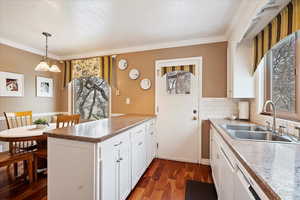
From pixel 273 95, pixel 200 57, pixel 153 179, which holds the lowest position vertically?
pixel 153 179

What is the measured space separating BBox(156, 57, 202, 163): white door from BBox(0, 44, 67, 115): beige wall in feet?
9.44

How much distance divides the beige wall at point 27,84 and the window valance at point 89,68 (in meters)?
0.38

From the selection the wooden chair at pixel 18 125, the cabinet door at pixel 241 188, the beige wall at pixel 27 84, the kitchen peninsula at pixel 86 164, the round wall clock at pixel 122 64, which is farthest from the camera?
the round wall clock at pixel 122 64

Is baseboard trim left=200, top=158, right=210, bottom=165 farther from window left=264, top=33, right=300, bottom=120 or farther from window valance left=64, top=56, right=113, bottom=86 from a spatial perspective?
window valance left=64, top=56, right=113, bottom=86

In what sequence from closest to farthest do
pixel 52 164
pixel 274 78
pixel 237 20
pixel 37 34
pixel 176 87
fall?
pixel 52 164 → pixel 274 78 → pixel 237 20 → pixel 37 34 → pixel 176 87

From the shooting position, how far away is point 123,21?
7.16 feet

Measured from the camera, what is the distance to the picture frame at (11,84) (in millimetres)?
2826

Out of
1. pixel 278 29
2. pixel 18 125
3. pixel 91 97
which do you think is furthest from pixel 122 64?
pixel 278 29

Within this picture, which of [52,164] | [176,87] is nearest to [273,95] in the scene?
[176,87]

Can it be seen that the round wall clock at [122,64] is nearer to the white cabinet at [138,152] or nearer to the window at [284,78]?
the white cabinet at [138,152]

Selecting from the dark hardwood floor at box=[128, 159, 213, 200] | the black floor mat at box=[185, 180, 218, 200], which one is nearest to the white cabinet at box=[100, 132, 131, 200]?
the dark hardwood floor at box=[128, 159, 213, 200]

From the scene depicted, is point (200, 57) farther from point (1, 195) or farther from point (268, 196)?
point (1, 195)

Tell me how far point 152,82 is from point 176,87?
1.79 feet

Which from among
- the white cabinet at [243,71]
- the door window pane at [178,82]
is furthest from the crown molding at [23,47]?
Result: the white cabinet at [243,71]
